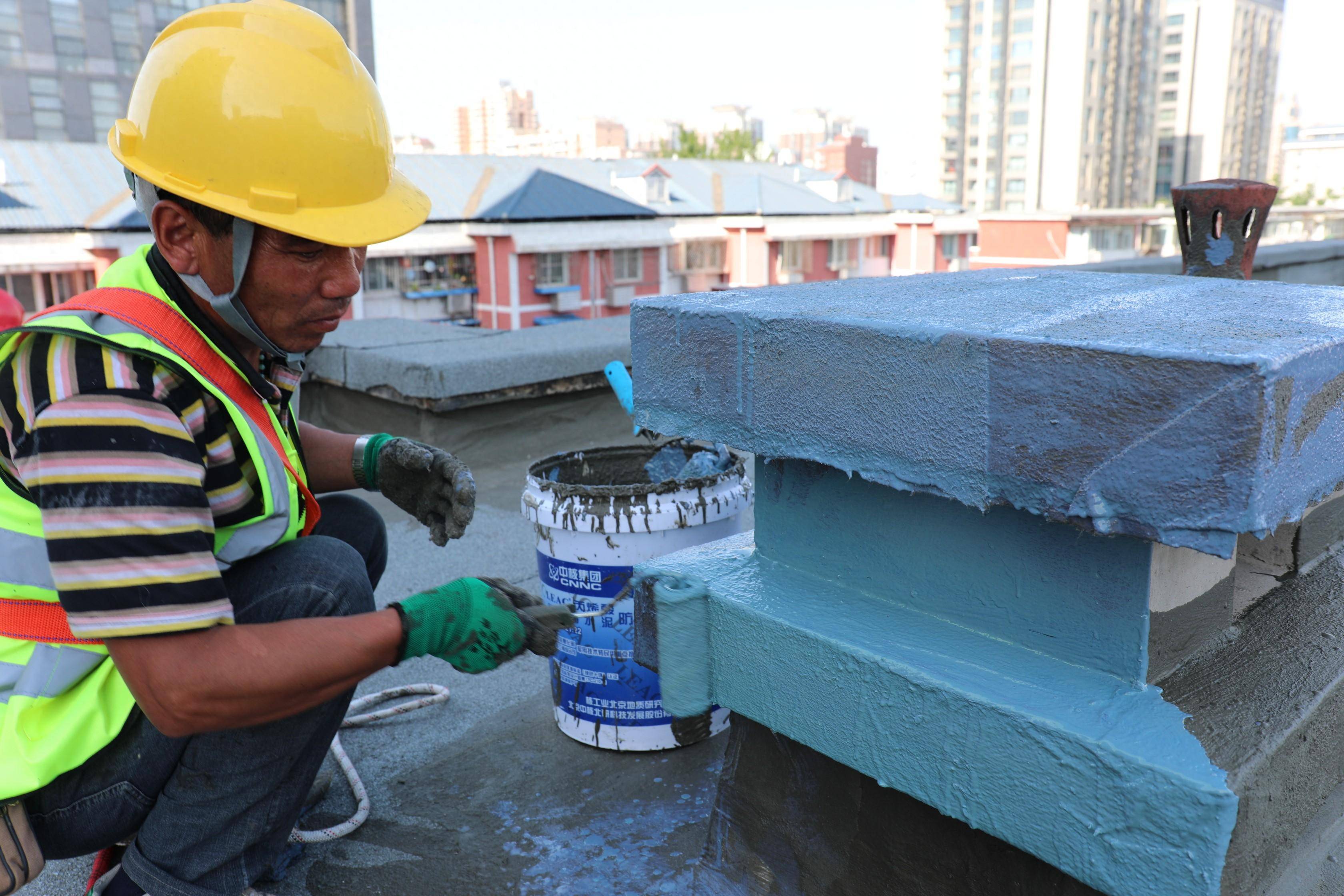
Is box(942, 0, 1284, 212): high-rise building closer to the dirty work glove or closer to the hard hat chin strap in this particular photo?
the dirty work glove

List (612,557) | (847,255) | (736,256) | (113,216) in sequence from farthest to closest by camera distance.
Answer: (847,255) < (736,256) < (113,216) < (612,557)

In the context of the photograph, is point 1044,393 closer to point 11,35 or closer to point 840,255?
point 840,255

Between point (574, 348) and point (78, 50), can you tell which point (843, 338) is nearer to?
point (574, 348)

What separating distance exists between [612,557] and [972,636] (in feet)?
3.28

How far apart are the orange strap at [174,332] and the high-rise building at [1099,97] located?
62259 millimetres

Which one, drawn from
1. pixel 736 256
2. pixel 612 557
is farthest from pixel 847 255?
pixel 612 557

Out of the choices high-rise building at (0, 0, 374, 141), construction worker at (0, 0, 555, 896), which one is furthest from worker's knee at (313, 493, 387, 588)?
high-rise building at (0, 0, 374, 141)

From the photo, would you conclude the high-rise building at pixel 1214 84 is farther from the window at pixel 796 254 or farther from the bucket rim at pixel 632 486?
the bucket rim at pixel 632 486

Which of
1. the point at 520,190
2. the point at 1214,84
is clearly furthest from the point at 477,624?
the point at 1214,84

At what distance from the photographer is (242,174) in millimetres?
1496

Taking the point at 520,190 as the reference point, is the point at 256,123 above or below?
below

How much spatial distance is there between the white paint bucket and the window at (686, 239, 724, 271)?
94.7 ft

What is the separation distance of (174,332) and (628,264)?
28147mm

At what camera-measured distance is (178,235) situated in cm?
154
